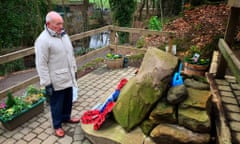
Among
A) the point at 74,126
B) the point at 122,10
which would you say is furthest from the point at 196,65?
the point at 122,10

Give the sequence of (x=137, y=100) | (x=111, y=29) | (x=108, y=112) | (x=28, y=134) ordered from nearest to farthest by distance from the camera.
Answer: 1. (x=137, y=100)
2. (x=108, y=112)
3. (x=28, y=134)
4. (x=111, y=29)

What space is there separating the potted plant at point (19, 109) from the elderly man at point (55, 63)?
0.61 metres

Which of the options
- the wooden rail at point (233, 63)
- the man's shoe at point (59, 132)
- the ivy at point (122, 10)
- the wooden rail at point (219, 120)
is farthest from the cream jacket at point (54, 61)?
the ivy at point (122, 10)

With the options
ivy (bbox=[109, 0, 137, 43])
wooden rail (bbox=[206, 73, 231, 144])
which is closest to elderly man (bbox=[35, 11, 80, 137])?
wooden rail (bbox=[206, 73, 231, 144])

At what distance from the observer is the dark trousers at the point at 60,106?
278 centimetres

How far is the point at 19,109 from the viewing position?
3.11m

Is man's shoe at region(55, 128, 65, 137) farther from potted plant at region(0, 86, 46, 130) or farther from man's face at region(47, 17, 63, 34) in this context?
man's face at region(47, 17, 63, 34)

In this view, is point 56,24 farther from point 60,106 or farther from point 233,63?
point 233,63

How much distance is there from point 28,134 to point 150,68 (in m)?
1.96

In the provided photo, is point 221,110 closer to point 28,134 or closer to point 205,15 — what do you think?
point 28,134

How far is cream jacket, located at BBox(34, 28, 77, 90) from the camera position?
2.48 meters

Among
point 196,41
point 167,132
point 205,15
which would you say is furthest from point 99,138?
point 205,15

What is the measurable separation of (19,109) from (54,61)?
3.66 feet

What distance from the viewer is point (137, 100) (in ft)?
8.13
